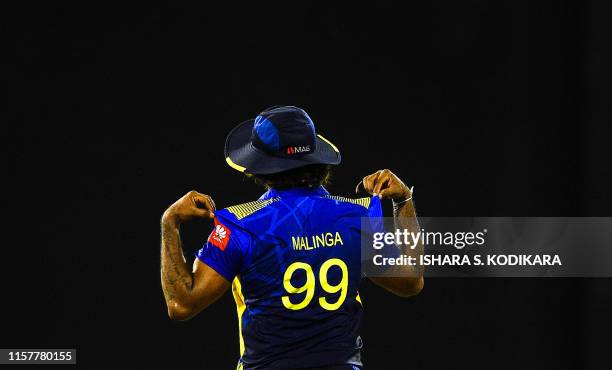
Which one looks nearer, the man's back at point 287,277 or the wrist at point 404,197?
the man's back at point 287,277

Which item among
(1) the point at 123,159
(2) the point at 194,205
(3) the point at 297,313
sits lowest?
(3) the point at 297,313

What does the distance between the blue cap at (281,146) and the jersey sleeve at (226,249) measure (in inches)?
6.2

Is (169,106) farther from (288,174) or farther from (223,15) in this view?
(288,174)

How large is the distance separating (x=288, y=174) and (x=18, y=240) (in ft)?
7.16

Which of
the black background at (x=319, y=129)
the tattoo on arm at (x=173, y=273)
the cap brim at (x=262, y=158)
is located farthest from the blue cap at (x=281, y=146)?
the black background at (x=319, y=129)

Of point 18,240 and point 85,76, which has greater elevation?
point 85,76

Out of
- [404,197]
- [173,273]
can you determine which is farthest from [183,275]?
[404,197]

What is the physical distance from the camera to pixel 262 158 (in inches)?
88.5

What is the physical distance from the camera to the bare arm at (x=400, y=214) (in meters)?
2.31

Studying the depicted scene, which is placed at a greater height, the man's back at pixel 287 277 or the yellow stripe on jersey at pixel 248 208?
the yellow stripe on jersey at pixel 248 208

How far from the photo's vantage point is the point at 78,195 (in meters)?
4.11

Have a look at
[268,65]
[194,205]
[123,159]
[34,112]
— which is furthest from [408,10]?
[194,205]

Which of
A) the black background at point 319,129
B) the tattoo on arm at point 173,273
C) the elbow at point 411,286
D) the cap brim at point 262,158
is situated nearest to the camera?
the tattoo on arm at point 173,273

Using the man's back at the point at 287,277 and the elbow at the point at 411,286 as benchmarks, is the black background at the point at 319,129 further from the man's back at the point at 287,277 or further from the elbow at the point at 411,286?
the man's back at the point at 287,277
